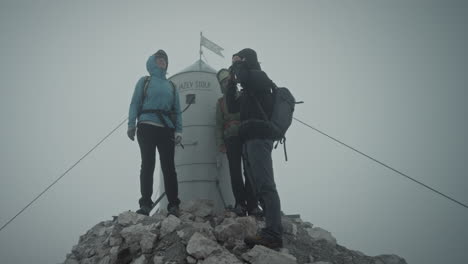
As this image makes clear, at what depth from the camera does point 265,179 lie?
386 centimetres

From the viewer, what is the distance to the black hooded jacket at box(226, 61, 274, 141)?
4059mm

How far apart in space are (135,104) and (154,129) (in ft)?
2.00

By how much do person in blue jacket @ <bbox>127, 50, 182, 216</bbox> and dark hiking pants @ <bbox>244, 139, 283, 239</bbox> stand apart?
1694mm

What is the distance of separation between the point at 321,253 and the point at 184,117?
3.93 meters

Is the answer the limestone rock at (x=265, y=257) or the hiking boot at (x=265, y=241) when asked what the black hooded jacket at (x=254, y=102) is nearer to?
the hiking boot at (x=265, y=241)

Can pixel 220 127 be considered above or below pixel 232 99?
below

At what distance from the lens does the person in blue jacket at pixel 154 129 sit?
510 cm

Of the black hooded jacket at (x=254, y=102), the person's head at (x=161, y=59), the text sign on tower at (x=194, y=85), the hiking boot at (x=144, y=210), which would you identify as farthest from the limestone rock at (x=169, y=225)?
the text sign on tower at (x=194, y=85)

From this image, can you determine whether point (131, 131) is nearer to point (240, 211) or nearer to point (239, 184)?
point (239, 184)

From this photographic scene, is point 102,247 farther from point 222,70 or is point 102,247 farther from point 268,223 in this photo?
point 222,70

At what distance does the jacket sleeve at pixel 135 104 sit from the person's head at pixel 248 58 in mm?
1891

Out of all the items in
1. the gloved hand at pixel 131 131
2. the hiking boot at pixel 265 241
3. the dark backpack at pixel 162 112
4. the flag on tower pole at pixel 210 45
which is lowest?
the hiking boot at pixel 265 241

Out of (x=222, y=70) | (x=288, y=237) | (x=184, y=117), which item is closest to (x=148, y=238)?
(x=288, y=237)

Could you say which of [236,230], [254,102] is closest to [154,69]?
[254,102]
